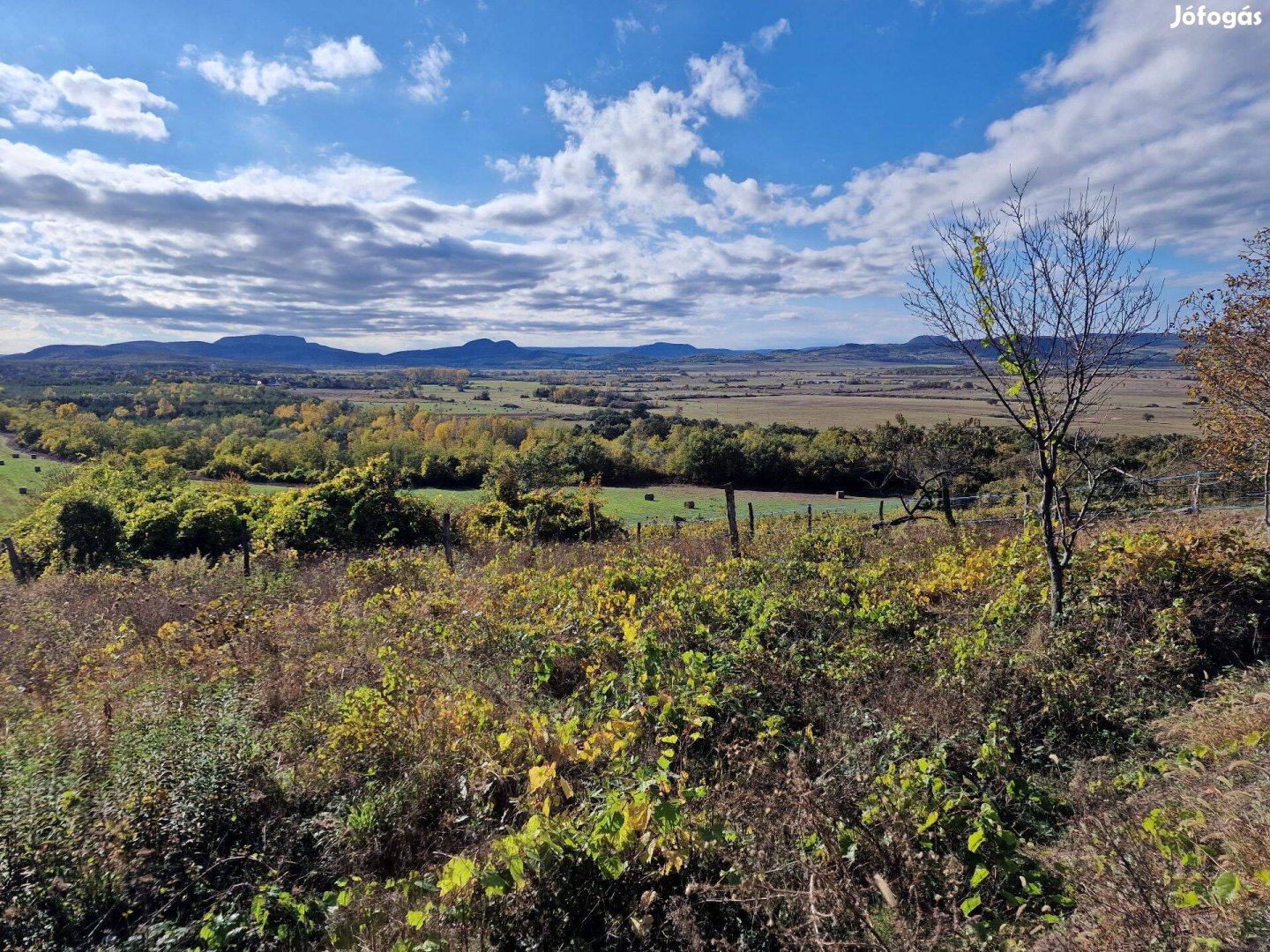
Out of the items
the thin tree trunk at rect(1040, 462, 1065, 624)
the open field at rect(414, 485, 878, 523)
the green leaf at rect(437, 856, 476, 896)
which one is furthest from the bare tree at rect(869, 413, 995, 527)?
the green leaf at rect(437, 856, 476, 896)

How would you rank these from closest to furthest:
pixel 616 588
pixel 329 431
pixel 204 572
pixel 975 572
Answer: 1. pixel 975 572
2. pixel 616 588
3. pixel 204 572
4. pixel 329 431

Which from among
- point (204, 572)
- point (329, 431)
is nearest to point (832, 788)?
point (204, 572)

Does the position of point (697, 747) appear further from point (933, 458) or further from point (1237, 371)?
point (933, 458)

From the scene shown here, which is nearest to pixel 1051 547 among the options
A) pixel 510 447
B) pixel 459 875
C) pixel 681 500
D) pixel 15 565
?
pixel 459 875

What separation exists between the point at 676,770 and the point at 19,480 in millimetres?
72270

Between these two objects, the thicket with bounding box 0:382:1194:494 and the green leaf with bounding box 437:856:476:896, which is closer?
the green leaf with bounding box 437:856:476:896

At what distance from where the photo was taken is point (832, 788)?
4.05 metres

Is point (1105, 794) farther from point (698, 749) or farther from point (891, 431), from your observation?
point (891, 431)

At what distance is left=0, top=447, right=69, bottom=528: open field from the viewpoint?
1528 inches

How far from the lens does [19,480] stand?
2109 inches

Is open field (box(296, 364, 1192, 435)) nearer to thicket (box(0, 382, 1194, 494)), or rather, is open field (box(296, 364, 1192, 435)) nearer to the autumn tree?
thicket (box(0, 382, 1194, 494))

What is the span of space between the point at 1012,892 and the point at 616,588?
19.9 ft

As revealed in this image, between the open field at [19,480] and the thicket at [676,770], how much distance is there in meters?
40.6

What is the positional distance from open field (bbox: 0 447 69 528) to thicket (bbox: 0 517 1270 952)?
4056 centimetres
